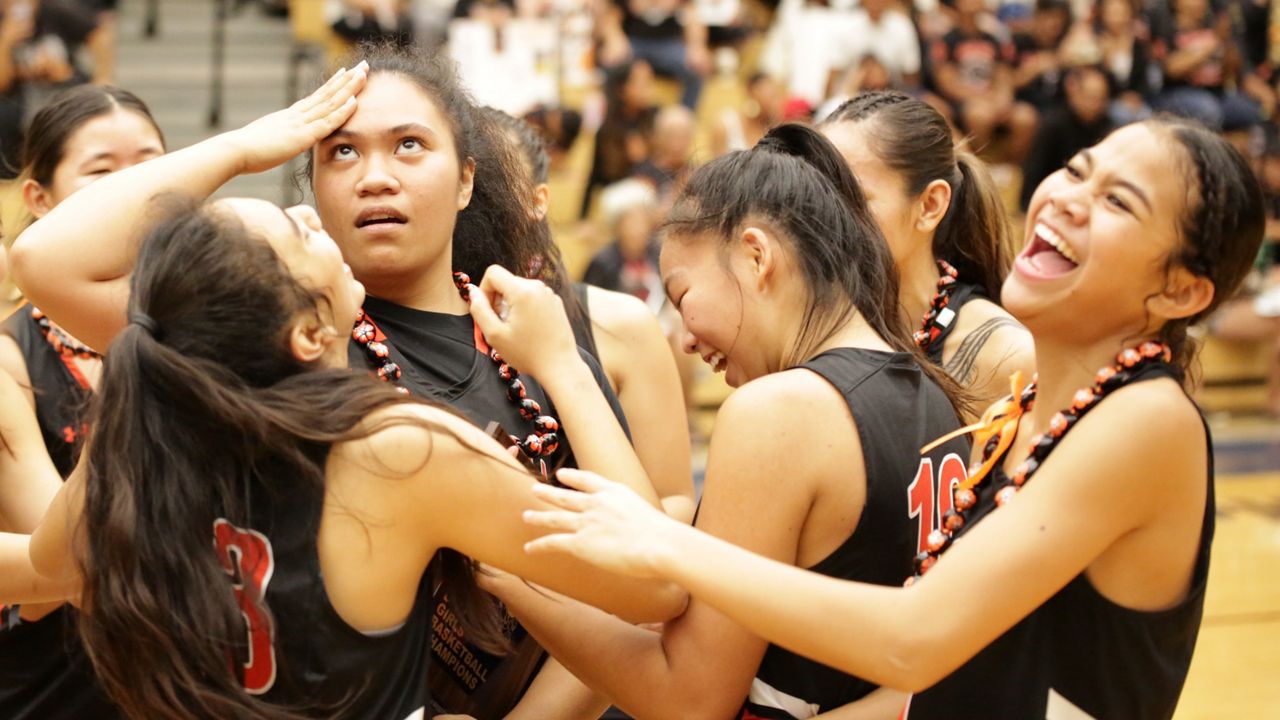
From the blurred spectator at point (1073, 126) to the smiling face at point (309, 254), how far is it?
8.00 meters

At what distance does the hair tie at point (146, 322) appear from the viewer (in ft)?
5.30

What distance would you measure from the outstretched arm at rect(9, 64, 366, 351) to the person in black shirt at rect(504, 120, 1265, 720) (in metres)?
0.81

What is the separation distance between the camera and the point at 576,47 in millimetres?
9492

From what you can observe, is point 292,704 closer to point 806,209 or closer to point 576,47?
point 806,209

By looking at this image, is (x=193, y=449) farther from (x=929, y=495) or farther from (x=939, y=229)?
(x=939, y=229)

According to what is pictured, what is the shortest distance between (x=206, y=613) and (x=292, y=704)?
0.50ft

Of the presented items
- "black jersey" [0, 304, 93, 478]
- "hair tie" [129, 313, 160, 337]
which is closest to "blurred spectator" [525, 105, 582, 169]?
"black jersey" [0, 304, 93, 478]

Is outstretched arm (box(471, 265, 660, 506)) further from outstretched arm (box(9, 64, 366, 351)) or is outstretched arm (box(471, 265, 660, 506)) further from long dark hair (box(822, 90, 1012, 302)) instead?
long dark hair (box(822, 90, 1012, 302))

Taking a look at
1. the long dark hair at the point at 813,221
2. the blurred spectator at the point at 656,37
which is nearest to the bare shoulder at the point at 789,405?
the long dark hair at the point at 813,221

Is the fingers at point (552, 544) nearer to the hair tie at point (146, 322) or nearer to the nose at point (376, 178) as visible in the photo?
the hair tie at point (146, 322)

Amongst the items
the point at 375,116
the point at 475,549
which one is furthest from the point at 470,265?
the point at 475,549

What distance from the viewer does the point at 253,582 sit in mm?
1636

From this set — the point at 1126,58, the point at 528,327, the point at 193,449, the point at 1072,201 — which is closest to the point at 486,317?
the point at 528,327

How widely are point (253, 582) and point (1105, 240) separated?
1.10 m
